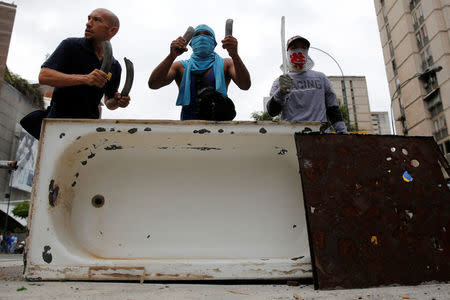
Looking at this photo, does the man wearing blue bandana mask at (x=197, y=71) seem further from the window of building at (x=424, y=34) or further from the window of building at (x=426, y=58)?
the window of building at (x=424, y=34)

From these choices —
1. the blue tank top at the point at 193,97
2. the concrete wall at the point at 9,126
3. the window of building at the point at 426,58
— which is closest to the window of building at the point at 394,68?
the window of building at the point at 426,58

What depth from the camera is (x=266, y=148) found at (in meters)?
1.85

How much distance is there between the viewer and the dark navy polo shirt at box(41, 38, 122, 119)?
6.03 ft

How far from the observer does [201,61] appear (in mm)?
2285

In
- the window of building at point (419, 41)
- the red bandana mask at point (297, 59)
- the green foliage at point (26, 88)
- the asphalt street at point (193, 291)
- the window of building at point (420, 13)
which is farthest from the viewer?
the window of building at point (419, 41)

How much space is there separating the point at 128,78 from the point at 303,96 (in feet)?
4.08

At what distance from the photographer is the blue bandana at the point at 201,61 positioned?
2.19 metres

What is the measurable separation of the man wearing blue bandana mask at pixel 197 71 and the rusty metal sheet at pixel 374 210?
838 millimetres

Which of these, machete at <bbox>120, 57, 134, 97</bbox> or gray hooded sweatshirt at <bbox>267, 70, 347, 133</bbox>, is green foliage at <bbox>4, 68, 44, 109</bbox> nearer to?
machete at <bbox>120, 57, 134, 97</bbox>

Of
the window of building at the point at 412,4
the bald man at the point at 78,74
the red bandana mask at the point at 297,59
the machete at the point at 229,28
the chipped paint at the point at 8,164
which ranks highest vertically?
the window of building at the point at 412,4

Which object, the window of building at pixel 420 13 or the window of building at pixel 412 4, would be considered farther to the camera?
the window of building at pixel 412 4

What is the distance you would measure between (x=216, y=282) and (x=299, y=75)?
172 centimetres

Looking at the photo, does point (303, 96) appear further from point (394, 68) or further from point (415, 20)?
point (394, 68)

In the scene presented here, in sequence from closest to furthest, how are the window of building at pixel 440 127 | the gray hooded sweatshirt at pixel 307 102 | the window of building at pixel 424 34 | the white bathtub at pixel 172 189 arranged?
1. the white bathtub at pixel 172 189
2. the gray hooded sweatshirt at pixel 307 102
3. the window of building at pixel 440 127
4. the window of building at pixel 424 34
